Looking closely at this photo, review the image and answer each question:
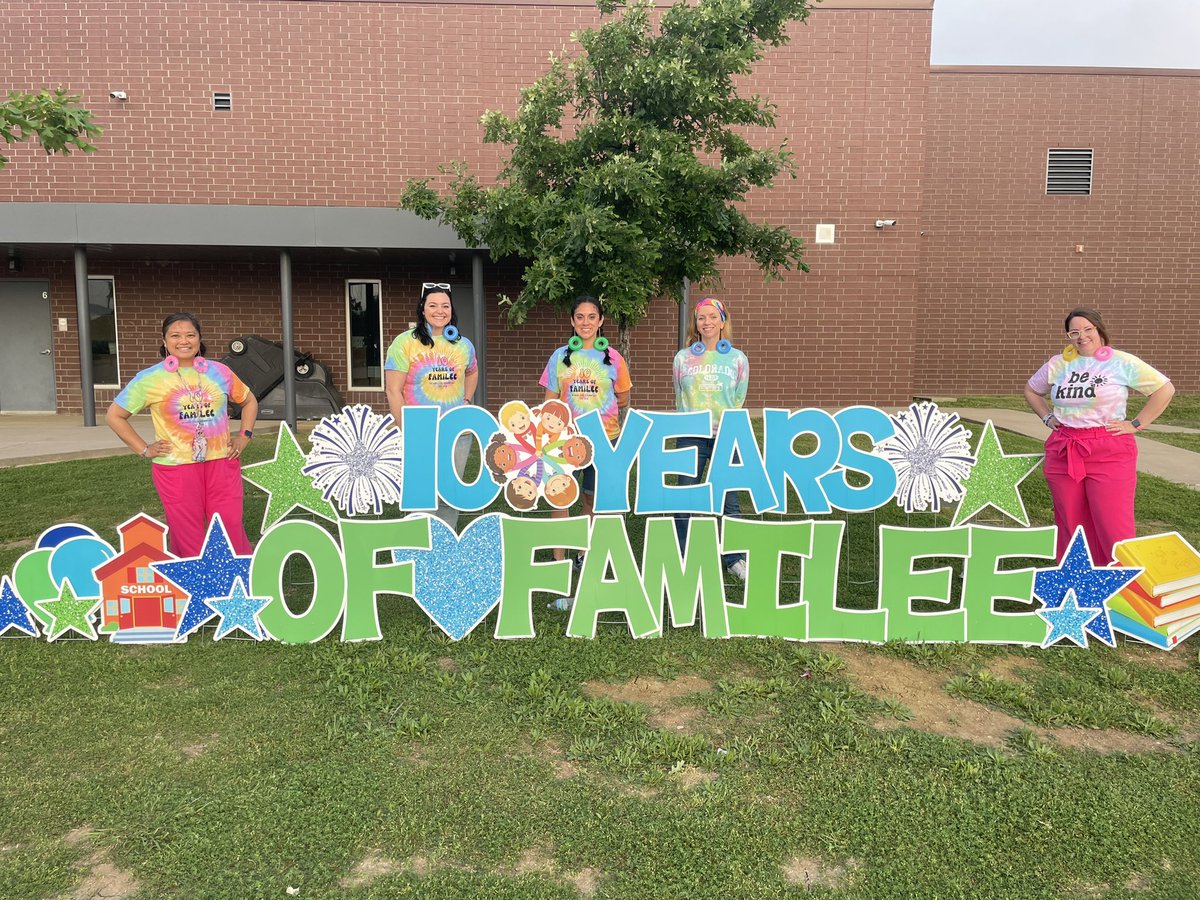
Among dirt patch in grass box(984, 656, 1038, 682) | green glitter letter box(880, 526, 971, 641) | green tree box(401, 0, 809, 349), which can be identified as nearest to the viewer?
dirt patch in grass box(984, 656, 1038, 682)

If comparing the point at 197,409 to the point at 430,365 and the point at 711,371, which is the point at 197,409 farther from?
the point at 711,371

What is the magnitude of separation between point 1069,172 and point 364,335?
1310 centimetres

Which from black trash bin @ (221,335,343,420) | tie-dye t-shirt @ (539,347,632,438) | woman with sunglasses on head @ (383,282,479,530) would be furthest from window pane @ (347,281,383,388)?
tie-dye t-shirt @ (539,347,632,438)

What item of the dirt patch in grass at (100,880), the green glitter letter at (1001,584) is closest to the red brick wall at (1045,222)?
the green glitter letter at (1001,584)

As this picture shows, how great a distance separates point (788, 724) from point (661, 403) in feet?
33.4

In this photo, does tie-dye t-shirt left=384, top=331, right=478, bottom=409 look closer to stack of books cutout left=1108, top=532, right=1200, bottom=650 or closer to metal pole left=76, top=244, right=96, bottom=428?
stack of books cutout left=1108, top=532, right=1200, bottom=650

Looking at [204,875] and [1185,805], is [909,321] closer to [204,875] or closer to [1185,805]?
[1185,805]

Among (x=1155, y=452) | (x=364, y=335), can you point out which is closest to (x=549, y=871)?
(x=1155, y=452)

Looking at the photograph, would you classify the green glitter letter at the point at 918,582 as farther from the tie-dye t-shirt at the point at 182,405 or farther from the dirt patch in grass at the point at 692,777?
the tie-dye t-shirt at the point at 182,405

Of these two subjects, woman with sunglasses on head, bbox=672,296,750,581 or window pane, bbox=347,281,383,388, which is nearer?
woman with sunglasses on head, bbox=672,296,750,581

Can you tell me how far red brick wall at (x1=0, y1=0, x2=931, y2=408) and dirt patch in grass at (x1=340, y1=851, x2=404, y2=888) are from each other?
1093 centimetres

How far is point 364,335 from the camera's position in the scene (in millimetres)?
13508

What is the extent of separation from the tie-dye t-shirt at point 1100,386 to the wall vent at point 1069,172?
44.1ft

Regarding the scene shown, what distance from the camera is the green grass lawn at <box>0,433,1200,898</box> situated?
2.36 m
